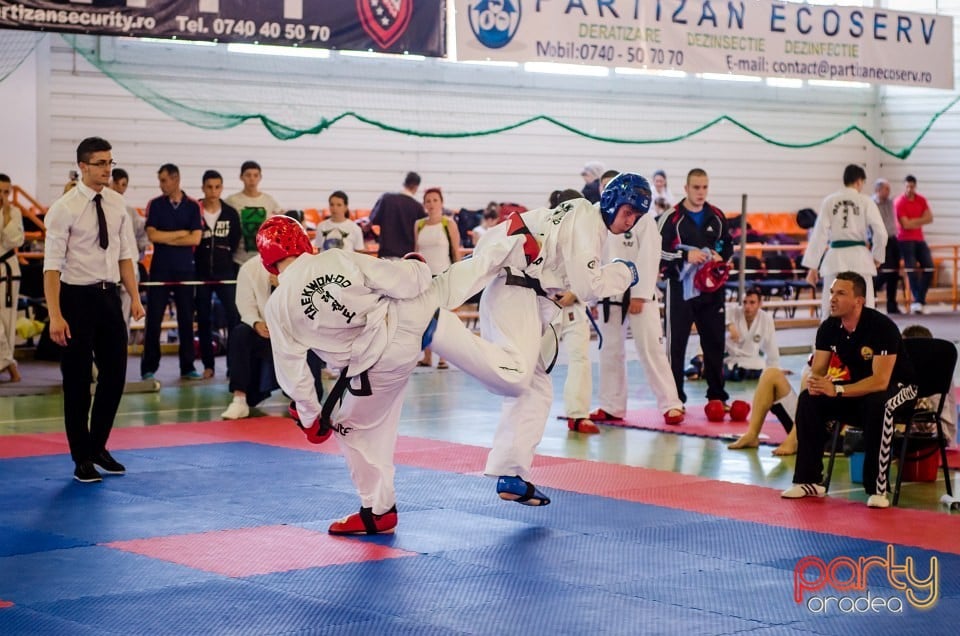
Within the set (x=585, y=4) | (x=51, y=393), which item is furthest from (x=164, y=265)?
(x=585, y=4)

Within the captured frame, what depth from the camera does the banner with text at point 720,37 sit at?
39.3ft

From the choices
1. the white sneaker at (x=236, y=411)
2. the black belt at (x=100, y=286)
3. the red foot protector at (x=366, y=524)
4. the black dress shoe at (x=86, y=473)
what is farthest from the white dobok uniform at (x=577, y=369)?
the red foot protector at (x=366, y=524)

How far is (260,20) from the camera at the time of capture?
11078 mm

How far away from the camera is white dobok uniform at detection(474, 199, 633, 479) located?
6039mm

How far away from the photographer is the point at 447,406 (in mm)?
10195

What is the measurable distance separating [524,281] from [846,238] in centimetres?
576

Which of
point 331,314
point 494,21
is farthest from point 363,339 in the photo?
point 494,21

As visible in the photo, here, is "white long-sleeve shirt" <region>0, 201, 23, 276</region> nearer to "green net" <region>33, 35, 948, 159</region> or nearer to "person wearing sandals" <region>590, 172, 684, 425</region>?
"green net" <region>33, 35, 948, 159</region>

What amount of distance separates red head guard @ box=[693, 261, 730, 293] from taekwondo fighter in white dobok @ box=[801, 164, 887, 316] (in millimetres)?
1678

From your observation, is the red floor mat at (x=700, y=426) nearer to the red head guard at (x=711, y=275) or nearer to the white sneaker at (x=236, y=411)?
the red head guard at (x=711, y=275)

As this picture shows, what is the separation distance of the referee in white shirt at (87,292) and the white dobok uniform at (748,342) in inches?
232

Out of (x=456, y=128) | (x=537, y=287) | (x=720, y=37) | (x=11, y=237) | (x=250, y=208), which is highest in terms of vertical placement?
(x=720, y=37)

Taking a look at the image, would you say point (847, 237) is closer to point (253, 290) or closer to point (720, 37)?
point (720, 37)

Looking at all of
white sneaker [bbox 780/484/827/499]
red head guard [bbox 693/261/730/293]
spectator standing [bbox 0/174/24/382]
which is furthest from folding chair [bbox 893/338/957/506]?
spectator standing [bbox 0/174/24/382]
